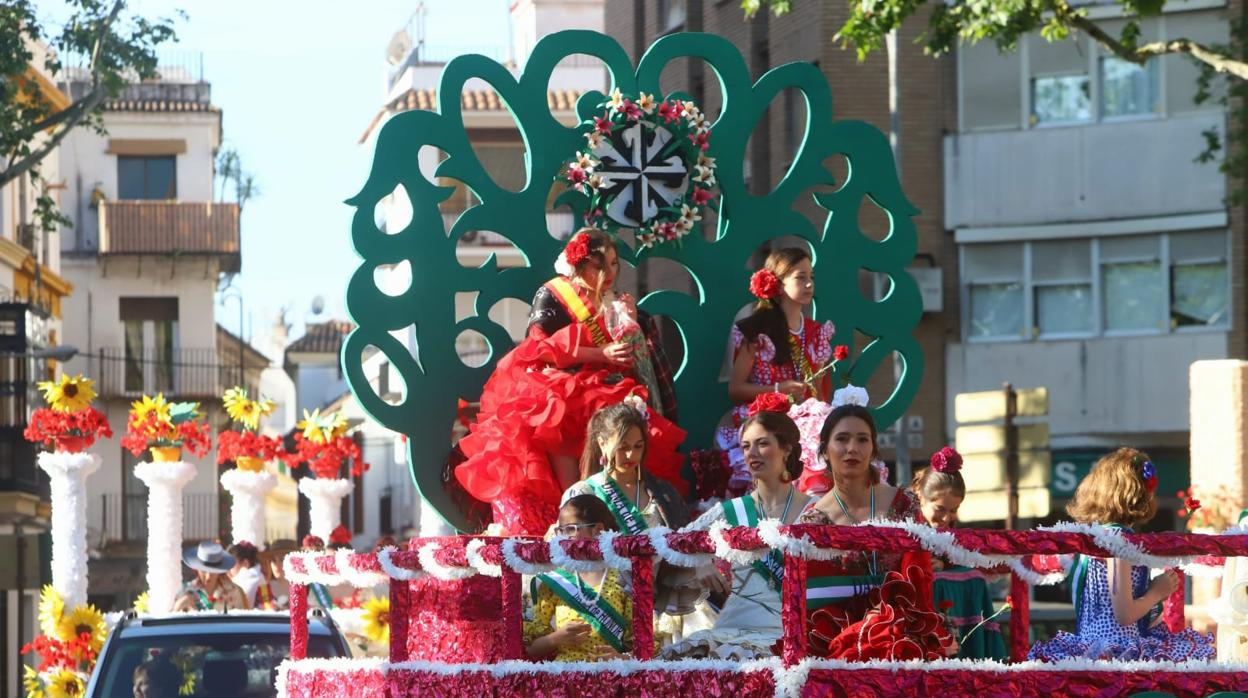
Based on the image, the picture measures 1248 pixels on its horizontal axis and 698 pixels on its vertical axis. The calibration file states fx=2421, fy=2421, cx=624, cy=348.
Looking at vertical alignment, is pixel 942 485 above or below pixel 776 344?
below

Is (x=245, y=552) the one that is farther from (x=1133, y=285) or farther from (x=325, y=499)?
(x=1133, y=285)

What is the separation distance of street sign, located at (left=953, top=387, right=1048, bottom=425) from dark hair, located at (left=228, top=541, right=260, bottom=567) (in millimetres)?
6946

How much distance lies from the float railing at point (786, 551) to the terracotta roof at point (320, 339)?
2530 inches

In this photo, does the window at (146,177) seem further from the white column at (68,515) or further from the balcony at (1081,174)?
the white column at (68,515)

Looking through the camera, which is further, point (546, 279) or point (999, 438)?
point (999, 438)

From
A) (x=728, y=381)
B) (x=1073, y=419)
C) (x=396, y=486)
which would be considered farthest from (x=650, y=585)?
(x=396, y=486)

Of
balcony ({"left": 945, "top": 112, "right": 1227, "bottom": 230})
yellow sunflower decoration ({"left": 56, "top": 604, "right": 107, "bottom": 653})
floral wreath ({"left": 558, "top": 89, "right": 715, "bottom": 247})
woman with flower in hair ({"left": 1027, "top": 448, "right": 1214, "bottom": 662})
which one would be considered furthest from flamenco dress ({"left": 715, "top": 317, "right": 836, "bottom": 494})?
balcony ({"left": 945, "top": 112, "right": 1227, "bottom": 230})

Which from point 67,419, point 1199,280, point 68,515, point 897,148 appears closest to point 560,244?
point 67,419

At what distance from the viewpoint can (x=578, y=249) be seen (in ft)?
35.4

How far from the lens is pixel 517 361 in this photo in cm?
1089

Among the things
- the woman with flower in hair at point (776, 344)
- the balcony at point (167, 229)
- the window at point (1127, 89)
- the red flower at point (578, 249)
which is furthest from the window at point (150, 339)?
the red flower at point (578, 249)

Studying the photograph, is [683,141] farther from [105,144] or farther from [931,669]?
[105,144]

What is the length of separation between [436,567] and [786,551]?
61.0 inches

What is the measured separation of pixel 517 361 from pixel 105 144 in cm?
4783
